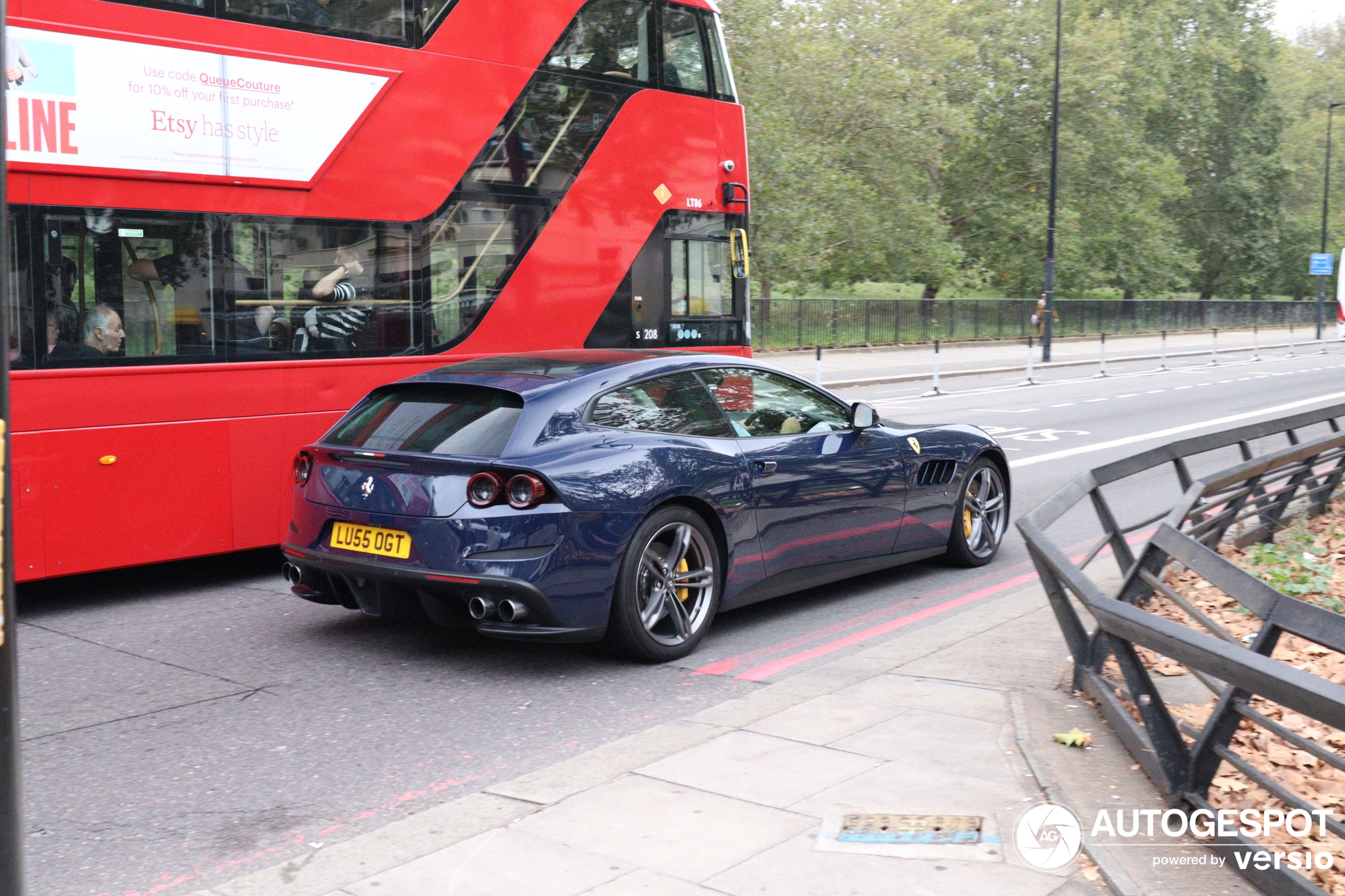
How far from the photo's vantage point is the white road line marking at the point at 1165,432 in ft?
47.9

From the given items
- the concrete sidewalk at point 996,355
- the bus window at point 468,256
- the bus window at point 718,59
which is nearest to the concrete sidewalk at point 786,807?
the bus window at point 468,256

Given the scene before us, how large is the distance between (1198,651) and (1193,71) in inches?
2521

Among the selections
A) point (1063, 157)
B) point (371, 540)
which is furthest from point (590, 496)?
point (1063, 157)

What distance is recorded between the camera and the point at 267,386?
804 cm

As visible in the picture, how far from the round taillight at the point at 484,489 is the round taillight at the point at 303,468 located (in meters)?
1.15

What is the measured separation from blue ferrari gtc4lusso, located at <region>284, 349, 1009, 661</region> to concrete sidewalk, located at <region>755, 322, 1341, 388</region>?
18954 millimetres

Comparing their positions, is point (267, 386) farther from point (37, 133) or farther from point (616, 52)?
point (616, 52)

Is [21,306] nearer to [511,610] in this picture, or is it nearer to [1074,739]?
[511,610]

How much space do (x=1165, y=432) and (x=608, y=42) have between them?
10.8 meters

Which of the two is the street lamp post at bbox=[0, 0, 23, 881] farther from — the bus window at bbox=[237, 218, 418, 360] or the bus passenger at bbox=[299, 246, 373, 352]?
the bus passenger at bbox=[299, 246, 373, 352]

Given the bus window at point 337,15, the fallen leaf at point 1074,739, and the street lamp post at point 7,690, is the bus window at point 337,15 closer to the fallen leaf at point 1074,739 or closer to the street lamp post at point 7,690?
the street lamp post at point 7,690

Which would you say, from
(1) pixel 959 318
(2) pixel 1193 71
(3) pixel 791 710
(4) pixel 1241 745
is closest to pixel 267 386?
(3) pixel 791 710

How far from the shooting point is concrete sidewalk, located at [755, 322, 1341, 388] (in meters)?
31.0

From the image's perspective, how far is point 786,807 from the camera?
4.28 m
